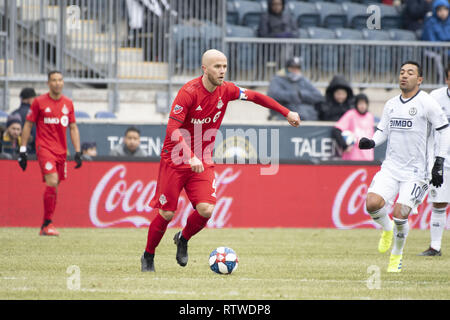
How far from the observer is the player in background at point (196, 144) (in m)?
9.04

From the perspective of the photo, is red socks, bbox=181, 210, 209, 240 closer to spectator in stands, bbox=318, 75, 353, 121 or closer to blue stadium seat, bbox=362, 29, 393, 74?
spectator in stands, bbox=318, 75, 353, 121

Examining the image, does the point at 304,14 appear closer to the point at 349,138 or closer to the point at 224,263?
the point at 349,138

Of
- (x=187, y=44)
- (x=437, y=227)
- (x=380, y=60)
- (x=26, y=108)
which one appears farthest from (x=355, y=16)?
(x=437, y=227)

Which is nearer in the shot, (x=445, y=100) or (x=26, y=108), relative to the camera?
(x=445, y=100)

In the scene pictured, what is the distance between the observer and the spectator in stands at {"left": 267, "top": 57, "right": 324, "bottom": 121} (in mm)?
18078

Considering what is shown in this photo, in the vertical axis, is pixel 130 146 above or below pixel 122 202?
above

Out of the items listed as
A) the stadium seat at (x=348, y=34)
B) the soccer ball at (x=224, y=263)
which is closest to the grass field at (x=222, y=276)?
the soccer ball at (x=224, y=263)

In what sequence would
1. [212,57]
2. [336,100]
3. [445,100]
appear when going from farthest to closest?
1. [336,100]
2. [445,100]
3. [212,57]

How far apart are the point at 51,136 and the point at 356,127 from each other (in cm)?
617

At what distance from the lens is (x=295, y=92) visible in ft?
59.6

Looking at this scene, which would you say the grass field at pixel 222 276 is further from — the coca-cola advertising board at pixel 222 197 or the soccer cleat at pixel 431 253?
the coca-cola advertising board at pixel 222 197

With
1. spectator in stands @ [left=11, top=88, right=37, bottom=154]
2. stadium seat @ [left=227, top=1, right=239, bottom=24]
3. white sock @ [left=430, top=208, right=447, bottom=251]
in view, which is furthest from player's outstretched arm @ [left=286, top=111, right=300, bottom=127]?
stadium seat @ [left=227, top=1, right=239, bottom=24]
